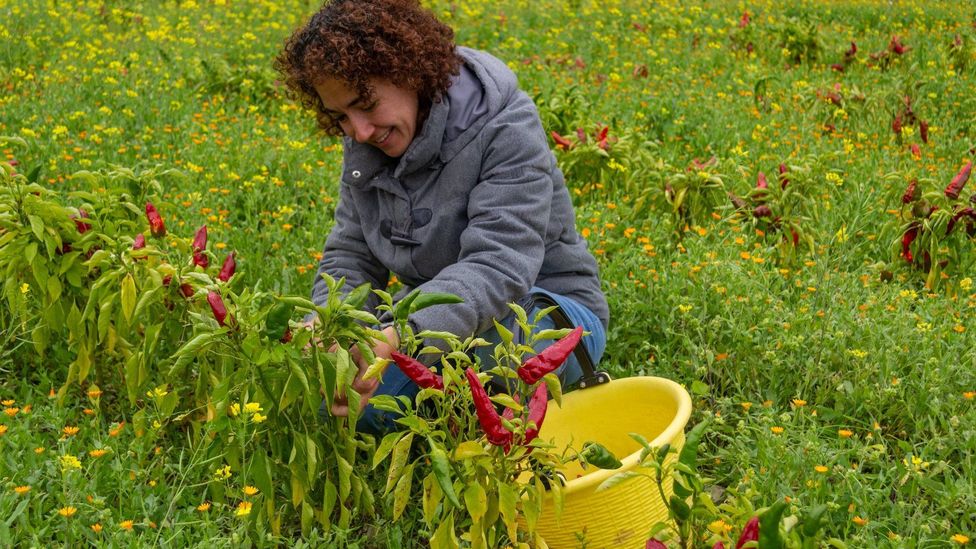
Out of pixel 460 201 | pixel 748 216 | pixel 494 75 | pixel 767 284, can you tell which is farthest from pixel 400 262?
pixel 748 216

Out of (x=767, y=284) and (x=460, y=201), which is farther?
(x=767, y=284)

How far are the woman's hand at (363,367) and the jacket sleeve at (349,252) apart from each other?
2.01ft

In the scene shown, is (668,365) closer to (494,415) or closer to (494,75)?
(494,75)

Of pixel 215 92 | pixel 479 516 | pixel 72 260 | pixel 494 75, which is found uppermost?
pixel 494 75

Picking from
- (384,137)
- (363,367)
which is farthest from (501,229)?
(363,367)

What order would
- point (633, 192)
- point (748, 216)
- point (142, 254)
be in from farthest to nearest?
point (633, 192), point (748, 216), point (142, 254)

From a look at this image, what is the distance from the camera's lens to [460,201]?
2.78 meters

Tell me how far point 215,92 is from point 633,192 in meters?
2.68

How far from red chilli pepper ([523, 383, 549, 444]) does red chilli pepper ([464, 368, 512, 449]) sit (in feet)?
0.21

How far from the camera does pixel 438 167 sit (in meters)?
2.78

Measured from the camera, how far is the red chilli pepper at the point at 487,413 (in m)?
2.01

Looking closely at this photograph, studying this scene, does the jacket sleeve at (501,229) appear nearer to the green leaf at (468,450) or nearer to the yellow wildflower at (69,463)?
the green leaf at (468,450)

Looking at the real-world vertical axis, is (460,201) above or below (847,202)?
above

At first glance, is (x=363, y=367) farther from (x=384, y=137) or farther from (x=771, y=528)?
(x=771, y=528)
